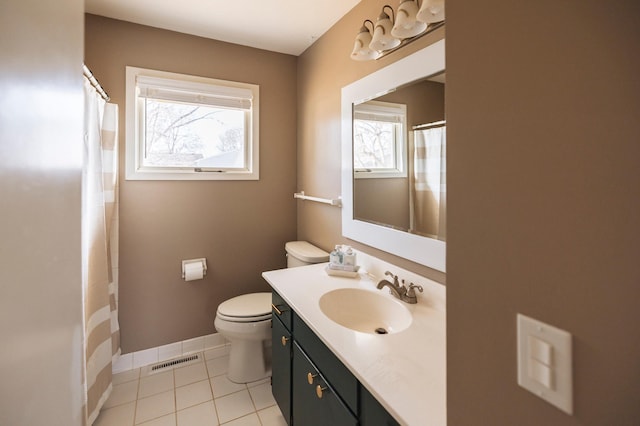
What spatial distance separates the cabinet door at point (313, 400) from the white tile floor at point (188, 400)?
Result: 1.64 ft

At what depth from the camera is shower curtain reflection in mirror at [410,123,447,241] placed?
1329mm

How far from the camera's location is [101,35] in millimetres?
2051

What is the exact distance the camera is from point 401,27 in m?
1.31

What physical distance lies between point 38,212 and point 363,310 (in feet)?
4.43

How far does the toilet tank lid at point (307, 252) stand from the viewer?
84.3 inches

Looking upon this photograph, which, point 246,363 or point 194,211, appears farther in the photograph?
point 194,211

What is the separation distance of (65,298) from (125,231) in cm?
176

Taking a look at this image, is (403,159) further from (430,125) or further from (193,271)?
(193,271)

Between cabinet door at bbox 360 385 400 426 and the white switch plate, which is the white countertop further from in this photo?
the white switch plate

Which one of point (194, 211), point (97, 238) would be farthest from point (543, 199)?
point (194, 211)

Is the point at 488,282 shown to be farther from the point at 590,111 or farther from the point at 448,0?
the point at 448,0

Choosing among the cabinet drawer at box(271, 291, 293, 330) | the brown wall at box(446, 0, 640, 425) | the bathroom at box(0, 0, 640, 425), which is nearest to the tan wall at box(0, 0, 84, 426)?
the bathroom at box(0, 0, 640, 425)

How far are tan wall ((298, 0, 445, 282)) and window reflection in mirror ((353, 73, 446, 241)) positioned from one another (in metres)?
0.21

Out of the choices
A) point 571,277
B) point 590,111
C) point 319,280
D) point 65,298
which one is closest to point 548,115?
point 590,111
